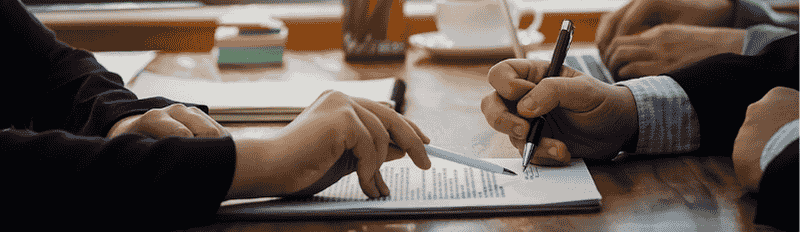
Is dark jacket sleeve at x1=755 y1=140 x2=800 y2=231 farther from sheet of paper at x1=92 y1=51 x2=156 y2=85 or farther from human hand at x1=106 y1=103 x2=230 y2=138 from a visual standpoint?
sheet of paper at x1=92 y1=51 x2=156 y2=85

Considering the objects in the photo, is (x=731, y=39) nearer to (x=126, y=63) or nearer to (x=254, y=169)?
(x=254, y=169)

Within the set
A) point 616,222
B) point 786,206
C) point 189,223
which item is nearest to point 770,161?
point 786,206

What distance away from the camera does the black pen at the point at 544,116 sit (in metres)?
0.60

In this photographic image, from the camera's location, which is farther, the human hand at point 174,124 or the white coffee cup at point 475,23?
the white coffee cup at point 475,23

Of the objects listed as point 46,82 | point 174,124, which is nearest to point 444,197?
point 174,124

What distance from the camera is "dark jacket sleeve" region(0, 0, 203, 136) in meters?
0.71

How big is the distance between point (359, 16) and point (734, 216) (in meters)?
0.84

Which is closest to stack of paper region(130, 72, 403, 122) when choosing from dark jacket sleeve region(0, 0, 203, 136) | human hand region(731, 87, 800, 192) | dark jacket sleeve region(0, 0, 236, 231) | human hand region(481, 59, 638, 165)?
dark jacket sleeve region(0, 0, 203, 136)

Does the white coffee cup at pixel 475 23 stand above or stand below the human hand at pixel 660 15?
below

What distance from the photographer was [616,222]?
0.50 metres

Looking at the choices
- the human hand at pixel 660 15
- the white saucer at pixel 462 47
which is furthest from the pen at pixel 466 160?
the white saucer at pixel 462 47

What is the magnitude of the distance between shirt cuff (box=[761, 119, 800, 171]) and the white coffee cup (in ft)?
2.34

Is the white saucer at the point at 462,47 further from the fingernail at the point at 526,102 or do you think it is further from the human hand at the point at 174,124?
the human hand at the point at 174,124

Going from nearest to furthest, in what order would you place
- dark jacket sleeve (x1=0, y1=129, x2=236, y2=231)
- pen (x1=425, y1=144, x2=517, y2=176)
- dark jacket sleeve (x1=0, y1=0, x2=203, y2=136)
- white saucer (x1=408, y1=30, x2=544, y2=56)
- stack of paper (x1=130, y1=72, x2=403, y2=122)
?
dark jacket sleeve (x1=0, y1=129, x2=236, y2=231), pen (x1=425, y1=144, x2=517, y2=176), dark jacket sleeve (x1=0, y1=0, x2=203, y2=136), stack of paper (x1=130, y1=72, x2=403, y2=122), white saucer (x1=408, y1=30, x2=544, y2=56)
